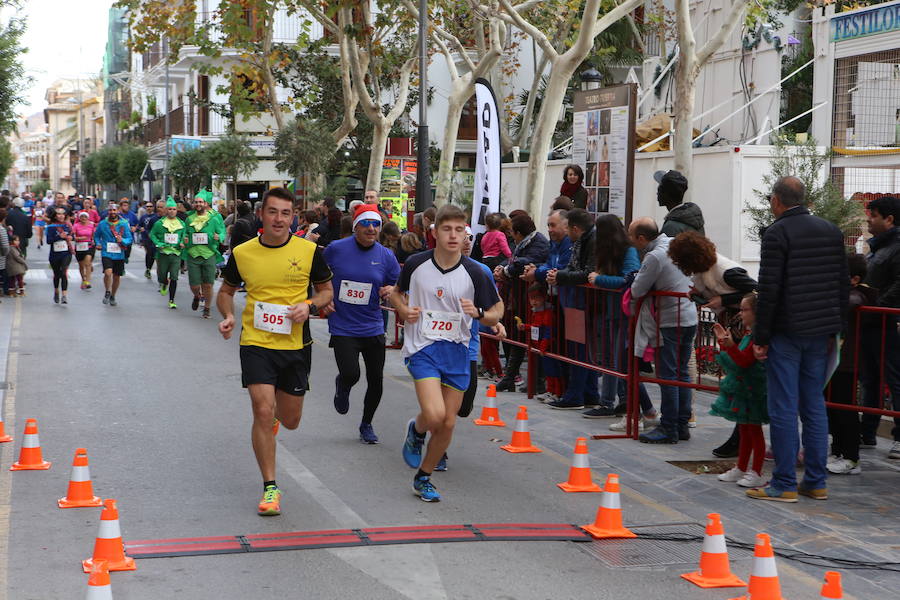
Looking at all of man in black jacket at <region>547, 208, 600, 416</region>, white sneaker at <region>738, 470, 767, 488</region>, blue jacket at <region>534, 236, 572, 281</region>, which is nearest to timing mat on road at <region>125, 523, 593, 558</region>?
white sneaker at <region>738, 470, 767, 488</region>

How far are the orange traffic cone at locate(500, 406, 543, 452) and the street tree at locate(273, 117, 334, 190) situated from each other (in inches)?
905

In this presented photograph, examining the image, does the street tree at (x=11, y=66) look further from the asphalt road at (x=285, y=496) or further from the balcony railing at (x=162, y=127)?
the balcony railing at (x=162, y=127)

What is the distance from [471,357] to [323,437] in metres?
2.39

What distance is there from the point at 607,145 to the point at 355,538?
29.2 ft

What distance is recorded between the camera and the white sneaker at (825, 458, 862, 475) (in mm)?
8172

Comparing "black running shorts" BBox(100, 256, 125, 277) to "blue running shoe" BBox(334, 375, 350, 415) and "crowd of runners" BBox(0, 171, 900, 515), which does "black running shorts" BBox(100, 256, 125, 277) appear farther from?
"blue running shoe" BBox(334, 375, 350, 415)

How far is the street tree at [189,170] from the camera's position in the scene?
45250 millimetres

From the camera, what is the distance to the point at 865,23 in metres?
18.5

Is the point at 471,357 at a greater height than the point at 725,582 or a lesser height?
greater

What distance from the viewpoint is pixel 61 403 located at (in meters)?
10.6

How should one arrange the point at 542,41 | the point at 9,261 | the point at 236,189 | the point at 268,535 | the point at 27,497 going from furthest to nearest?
the point at 236,189 < the point at 9,261 < the point at 542,41 < the point at 27,497 < the point at 268,535

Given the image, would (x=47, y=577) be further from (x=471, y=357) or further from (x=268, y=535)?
(x=471, y=357)

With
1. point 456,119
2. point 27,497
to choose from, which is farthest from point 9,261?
point 27,497

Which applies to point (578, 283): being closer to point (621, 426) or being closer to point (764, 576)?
point (621, 426)
